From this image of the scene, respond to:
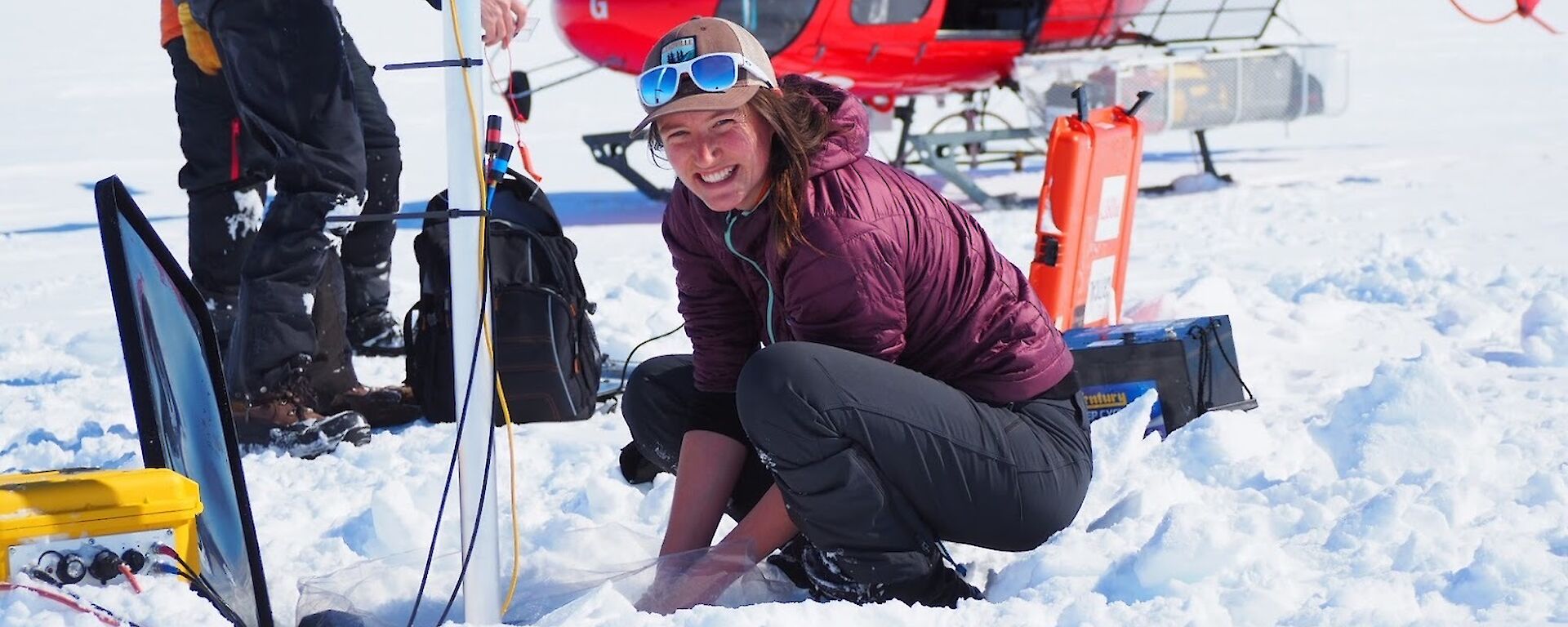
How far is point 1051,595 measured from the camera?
7.76ft

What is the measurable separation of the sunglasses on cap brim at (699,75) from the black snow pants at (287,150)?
1.55m

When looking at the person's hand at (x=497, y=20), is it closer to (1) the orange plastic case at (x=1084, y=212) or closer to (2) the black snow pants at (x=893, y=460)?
(2) the black snow pants at (x=893, y=460)

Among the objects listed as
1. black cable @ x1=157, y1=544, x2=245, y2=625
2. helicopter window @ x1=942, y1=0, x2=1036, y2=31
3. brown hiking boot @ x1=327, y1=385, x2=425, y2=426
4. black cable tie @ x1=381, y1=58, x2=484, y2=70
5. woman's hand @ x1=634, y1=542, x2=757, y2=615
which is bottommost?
brown hiking boot @ x1=327, y1=385, x2=425, y2=426

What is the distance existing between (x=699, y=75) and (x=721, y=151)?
129 millimetres

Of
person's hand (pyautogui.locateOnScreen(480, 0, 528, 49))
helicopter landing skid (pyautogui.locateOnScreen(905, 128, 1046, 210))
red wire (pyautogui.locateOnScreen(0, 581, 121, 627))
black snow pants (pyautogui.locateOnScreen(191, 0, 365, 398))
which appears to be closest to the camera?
red wire (pyautogui.locateOnScreen(0, 581, 121, 627))

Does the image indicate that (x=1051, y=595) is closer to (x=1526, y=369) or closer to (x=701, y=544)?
(x=701, y=544)

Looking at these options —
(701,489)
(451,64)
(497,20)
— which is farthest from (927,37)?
(451,64)

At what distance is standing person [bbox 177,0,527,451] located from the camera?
11.6 ft

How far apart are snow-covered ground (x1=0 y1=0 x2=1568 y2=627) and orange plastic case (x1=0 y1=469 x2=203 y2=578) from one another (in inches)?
2.6

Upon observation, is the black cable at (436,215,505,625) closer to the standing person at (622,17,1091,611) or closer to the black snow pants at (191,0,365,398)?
the standing person at (622,17,1091,611)

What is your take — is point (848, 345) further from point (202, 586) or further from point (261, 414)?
point (261, 414)

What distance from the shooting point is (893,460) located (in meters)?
2.31

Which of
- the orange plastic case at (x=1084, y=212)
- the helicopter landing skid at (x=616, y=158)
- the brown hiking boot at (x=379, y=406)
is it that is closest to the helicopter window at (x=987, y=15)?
the helicopter landing skid at (x=616, y=158)

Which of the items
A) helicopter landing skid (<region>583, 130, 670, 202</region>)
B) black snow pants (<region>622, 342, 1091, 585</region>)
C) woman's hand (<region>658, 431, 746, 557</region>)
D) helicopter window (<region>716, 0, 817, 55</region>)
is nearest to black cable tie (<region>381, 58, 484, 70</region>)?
black snow pants (<region>622, 342, 1091, 585</region>)
